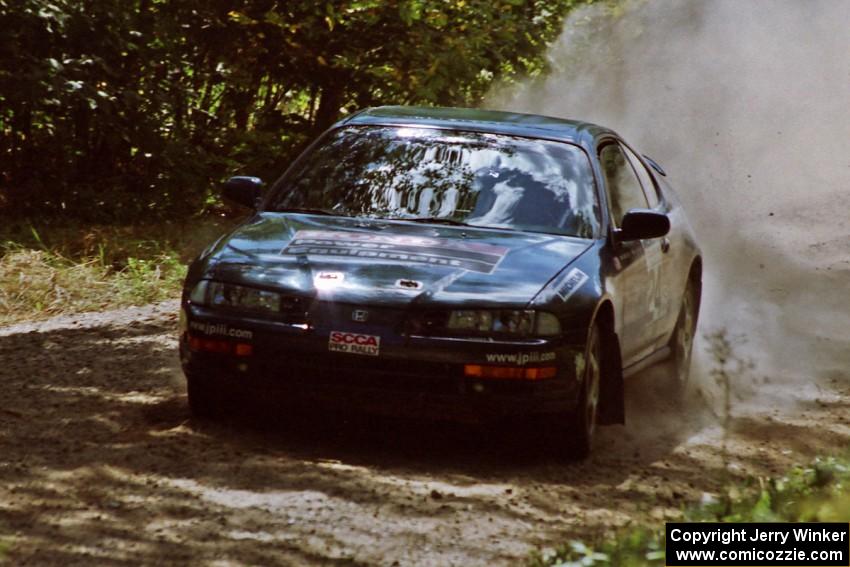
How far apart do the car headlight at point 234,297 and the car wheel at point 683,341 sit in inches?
121

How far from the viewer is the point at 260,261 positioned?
6.73 metres

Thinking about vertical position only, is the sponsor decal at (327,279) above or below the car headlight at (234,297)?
above

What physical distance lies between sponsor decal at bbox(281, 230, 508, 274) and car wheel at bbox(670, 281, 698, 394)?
2.36 meters

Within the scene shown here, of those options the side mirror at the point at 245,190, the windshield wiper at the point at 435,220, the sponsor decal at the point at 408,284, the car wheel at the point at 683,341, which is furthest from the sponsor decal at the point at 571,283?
the car wheel at the point at 683,341

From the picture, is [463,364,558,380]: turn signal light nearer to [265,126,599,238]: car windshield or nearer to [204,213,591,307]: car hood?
[204,213,591,307]: car hood

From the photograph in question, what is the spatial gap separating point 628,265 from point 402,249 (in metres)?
1.30

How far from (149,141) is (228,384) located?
780 cm

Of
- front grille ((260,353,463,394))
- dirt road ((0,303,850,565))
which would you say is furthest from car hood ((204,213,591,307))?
dirt road ((0,303,850,565))

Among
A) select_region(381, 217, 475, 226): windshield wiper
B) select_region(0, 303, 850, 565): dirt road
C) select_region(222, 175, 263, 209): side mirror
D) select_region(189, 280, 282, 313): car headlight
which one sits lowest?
select_region(0, 303, 850, 565): dirt road

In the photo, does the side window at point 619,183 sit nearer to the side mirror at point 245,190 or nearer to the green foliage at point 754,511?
the side mirror at point 245,190

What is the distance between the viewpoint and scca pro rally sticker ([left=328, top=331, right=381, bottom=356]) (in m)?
6.37

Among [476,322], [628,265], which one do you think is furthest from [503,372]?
[628,265]

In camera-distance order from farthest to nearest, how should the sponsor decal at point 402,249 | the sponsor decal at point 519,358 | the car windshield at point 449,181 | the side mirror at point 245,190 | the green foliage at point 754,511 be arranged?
the side mirror at point 245,190
the car windshield at point 449,181
the sponsor decal at point 402,249
the sponsor decal at point 519,358
the green foliage at point 754,511

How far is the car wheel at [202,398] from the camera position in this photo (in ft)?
22.5
